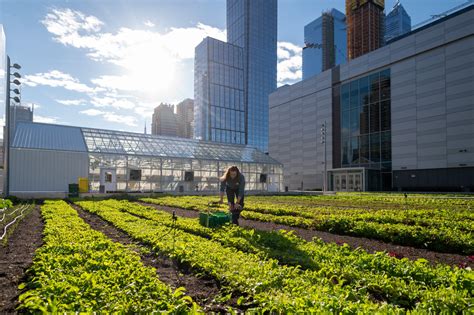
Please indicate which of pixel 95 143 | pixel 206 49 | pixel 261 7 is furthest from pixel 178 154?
pixel 261 7

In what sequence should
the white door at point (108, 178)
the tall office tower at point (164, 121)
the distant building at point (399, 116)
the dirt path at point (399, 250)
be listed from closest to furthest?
1. the dirt path at point (399, 250)
2. the white door at point (108, 178)
3. the distant building at point (399, 116)
4. the tall office tower at point (164, 121)

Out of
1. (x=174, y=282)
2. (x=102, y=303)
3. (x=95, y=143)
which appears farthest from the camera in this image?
(x=95, y=143)

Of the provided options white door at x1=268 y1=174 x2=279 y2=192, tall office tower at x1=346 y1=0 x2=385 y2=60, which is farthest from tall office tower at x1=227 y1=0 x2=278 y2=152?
white door at x1=268 y1=174 x2=279 y2=192

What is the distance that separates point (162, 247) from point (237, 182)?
12.3 ft

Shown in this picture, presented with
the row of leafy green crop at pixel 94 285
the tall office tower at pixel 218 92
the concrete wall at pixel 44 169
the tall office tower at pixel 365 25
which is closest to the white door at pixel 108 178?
the concrete wall at pixel 44 169

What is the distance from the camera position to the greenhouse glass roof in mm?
29609

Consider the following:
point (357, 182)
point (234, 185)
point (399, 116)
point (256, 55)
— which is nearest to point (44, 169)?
point (234, 185)

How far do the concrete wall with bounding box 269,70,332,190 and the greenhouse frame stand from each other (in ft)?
61.9

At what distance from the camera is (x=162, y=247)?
649cm

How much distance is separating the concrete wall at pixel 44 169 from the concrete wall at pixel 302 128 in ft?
133

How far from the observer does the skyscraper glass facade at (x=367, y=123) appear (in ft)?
150

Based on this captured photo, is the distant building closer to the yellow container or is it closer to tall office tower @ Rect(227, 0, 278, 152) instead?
the yellow container

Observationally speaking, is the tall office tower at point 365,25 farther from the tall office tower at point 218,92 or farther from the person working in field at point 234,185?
the person working in field at point 234,185

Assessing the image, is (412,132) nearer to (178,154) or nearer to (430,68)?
(430,68)
